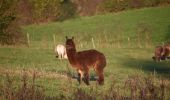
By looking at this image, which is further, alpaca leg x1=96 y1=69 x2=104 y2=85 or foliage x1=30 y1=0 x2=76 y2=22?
foliage x1=30 y1=0 x2=76 y2=22

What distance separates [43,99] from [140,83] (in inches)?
86.9

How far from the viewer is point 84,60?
1922 cm

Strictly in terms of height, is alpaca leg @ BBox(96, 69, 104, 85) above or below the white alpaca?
above

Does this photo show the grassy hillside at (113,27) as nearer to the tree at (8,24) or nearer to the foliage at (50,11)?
the foliage at (50,11)

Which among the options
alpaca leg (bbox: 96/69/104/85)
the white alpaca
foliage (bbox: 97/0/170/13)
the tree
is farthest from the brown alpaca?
foliage (bbox: 97/0/170/13)

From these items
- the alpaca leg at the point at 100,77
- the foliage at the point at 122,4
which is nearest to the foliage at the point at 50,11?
the foliage at the point at 122,4

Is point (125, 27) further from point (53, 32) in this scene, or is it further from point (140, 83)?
point (140, 83)

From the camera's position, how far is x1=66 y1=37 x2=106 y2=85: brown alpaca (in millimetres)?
19266

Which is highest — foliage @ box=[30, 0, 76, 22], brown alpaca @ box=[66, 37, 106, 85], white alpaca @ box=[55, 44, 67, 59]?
foliage @ box=[30, 0, 76, 22]

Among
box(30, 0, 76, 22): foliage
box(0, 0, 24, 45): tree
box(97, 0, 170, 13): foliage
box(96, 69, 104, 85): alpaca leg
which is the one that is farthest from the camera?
box(97, 0, 170, 13): foliage

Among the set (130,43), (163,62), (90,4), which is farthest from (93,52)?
(90,4)

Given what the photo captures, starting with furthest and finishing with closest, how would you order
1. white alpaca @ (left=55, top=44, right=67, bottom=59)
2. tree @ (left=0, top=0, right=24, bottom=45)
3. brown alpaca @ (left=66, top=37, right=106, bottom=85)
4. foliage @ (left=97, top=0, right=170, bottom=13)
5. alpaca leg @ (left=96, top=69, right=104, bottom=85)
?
1. foliage @ (left=97, top=0, right=170, bottom=13)
2. tree @ (left=0, top=0, right=24, bottom=45)
3. white alpaca @ (left=55, top=44, right=67, bottom=59)
4. alpaca leg @ (left=96, top=69, right=104, bottom=85)
5. brown alpaca @ (left=66, top=37, right=106, bottom=85)

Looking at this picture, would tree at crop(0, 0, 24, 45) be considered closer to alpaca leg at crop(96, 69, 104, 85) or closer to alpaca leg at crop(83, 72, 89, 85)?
→ alpaca leg at crop(96, 69, 104, 85)

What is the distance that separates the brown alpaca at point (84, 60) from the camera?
1927 cm
